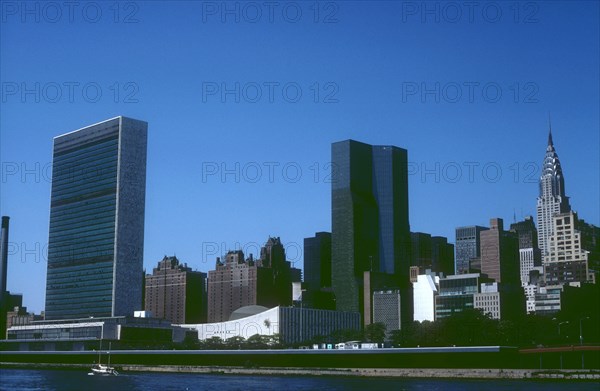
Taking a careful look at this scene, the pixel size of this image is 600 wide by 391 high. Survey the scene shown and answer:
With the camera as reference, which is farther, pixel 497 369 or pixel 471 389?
pixel 497 369

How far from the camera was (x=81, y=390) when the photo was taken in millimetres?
148750

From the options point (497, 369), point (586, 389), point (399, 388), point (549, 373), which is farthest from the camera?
point (497, 369)

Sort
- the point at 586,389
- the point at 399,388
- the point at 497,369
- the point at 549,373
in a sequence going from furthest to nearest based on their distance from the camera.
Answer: the point at 497,369 < the point at 549,373 < the point at 399,388 < the point at 586,389

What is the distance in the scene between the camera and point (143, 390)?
147375 mm

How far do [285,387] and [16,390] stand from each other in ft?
153

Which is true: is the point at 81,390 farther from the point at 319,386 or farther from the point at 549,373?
the point at 549,373

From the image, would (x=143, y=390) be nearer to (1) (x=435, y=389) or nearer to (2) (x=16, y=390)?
(2) (x=16, y=390)

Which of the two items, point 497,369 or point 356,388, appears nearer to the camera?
point 356,388

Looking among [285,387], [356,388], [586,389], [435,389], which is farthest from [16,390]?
[586,389]

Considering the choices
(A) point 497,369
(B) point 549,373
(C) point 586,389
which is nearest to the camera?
(C) point 586,389

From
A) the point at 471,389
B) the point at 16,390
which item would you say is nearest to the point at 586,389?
the point at 471,389

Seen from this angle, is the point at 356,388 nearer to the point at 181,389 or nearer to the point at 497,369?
the point at 181,389

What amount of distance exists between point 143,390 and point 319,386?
3204cm

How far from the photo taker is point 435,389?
14612 centimetres
